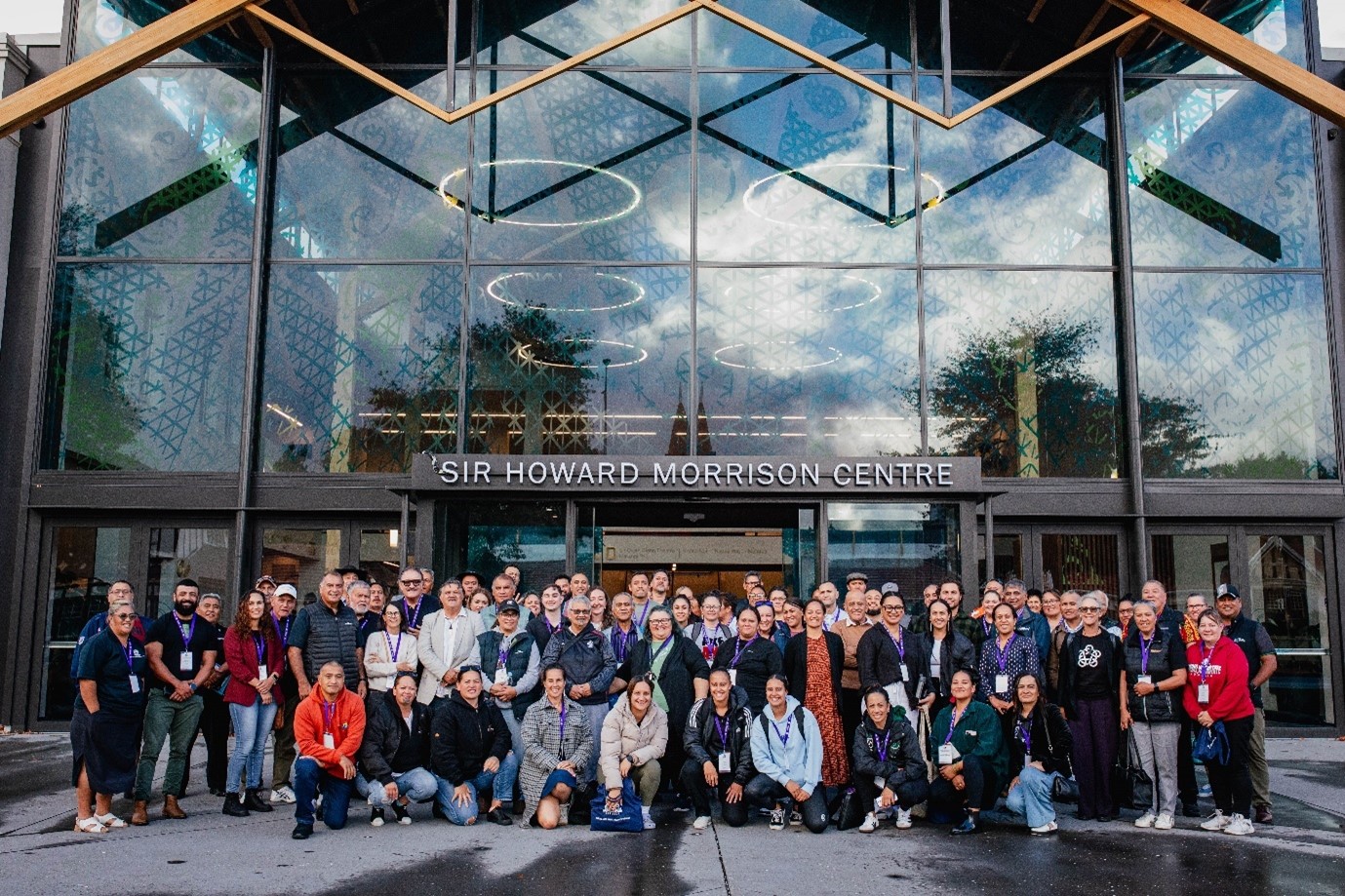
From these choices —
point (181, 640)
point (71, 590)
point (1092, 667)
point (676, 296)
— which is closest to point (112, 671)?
point (181, 640)

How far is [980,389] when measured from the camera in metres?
14.2

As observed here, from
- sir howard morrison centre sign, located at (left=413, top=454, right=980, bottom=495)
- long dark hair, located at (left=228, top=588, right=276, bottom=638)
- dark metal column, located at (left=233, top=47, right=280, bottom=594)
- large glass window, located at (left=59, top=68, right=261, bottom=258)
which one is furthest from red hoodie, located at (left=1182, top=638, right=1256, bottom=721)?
large glass window, located at (left=59, top=68, right=261, bottom=258)

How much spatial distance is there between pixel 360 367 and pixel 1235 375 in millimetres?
10560

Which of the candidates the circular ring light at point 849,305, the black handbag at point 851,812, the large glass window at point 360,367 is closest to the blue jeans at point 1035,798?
the black handbag at point 851,812

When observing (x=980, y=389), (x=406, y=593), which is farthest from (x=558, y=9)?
(x=406, y=593)

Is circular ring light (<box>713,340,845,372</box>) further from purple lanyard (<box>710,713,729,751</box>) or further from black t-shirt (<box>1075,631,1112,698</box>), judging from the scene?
purple lanyard (<box>710,713,729,751</box>)

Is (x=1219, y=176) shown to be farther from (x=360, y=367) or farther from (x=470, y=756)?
(x=470, y=756)

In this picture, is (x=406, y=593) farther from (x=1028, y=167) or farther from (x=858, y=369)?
(x=1028, y=167)

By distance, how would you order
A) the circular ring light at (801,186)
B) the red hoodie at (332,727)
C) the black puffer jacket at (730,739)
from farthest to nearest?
1. the circular ring light at (801,186)
2. the black puffer jacket at (730,739)
3. the red hoodie at (332,727)

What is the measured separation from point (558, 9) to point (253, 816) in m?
10.6

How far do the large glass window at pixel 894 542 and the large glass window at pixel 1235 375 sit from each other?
304cm

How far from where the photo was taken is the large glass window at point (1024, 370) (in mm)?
14078

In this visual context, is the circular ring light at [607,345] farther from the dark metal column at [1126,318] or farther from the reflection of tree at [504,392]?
the dark metal column at [1126,318]

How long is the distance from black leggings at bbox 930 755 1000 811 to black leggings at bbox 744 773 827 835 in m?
0.84
